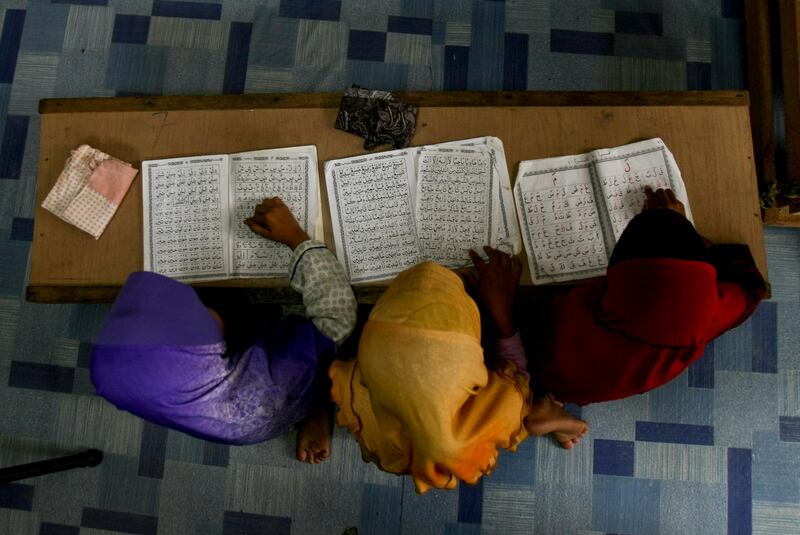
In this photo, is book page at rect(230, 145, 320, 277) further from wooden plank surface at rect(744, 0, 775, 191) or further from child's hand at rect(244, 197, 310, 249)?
wooden plank surface at rect(744, 0, 775, 191)

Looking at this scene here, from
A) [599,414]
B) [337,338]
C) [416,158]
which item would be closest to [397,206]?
[416,158]

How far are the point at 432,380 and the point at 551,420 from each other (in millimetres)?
833

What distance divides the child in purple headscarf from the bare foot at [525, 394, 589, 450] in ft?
1.82

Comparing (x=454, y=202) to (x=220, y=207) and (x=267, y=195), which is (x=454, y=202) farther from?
(x=220, y=207)

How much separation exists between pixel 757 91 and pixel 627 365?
111cm

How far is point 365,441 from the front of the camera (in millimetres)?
1005

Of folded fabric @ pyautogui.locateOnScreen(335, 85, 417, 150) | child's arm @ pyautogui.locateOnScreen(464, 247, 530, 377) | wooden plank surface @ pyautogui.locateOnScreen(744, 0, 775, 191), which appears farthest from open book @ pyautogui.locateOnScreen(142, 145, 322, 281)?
wooden plank surface @ pyautogui.locateOnScreen(744, 0, 775, 191)

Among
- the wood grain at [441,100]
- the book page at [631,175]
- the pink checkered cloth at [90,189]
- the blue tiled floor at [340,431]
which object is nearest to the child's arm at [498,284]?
the book page at [631,175]

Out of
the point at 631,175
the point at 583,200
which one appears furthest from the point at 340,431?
the point at 631,175

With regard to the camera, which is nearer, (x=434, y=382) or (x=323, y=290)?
(x=434, y=382)

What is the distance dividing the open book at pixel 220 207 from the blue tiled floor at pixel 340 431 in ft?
1.75

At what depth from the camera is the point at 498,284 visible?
1141mm

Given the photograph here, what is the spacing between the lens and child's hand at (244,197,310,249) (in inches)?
45.8

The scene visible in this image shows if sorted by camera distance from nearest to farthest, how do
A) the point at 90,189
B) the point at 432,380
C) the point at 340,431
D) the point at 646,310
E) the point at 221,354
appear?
1. the point at 432,380
2. the point at 646,310
3. the point at 221,354
4. the point at 90,189
5. the point at 340,431
